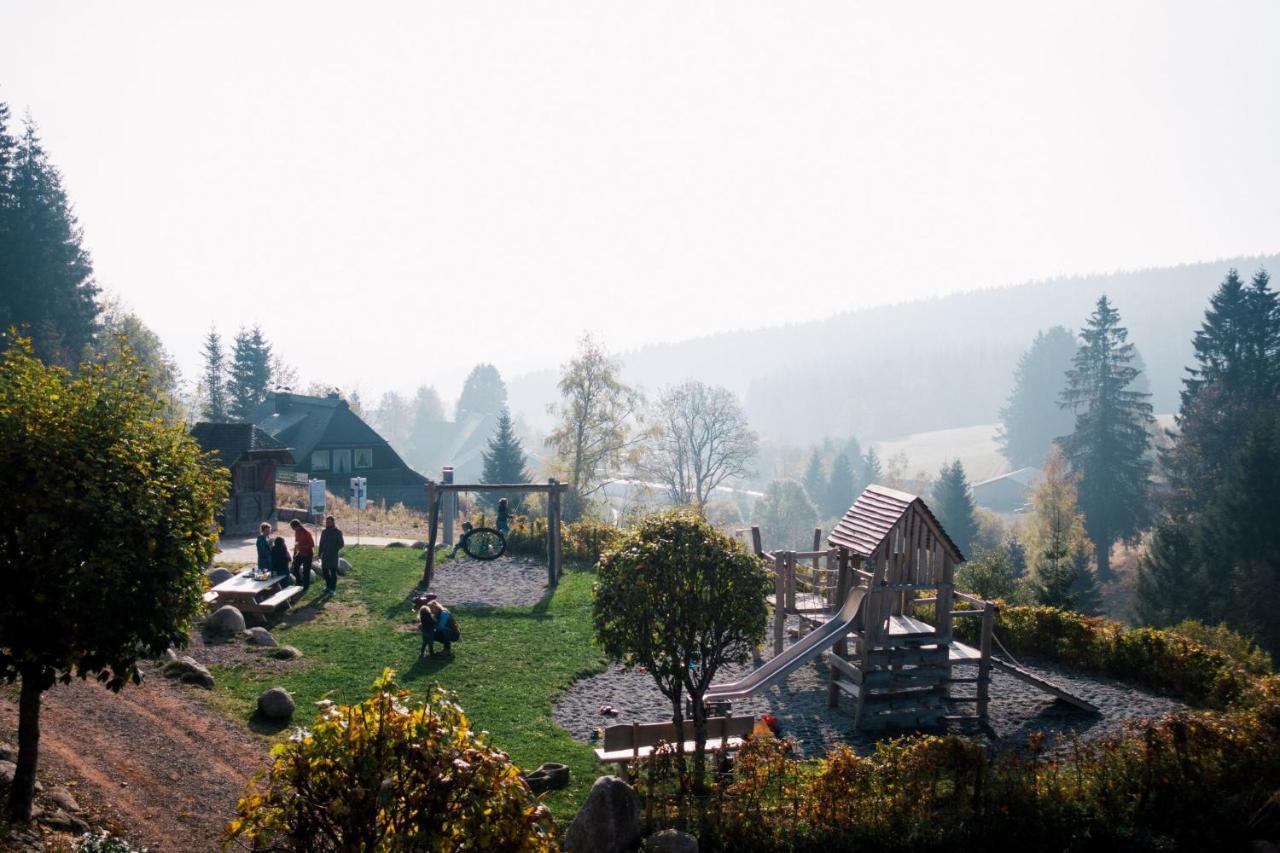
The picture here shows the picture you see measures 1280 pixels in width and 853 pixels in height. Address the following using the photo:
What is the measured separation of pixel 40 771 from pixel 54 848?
7.15 ft

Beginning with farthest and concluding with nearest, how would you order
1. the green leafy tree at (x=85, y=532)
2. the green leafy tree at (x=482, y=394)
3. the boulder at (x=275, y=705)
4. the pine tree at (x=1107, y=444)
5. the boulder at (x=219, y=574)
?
the green leafy tree at (x=482, y=394) → the pine tree at (x=1107, y=444) → the boulder at (x=219, y=574) → the boulder at (x=275, y=705) → the green leafy tree at (x=85, y=532)

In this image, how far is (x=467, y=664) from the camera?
1639cm

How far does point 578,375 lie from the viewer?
57625 millimetres

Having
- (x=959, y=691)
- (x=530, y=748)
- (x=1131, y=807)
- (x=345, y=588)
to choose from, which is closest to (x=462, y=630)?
(x=345, y=588)

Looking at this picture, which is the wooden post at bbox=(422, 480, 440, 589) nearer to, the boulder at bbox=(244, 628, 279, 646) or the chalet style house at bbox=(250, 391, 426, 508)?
the boulder at bbox=(244, 628, 279, 646)

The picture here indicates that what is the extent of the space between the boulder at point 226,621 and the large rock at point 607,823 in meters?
10.9

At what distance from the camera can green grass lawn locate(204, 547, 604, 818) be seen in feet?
42.1

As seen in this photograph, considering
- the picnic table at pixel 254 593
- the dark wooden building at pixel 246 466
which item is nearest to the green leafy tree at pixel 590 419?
the dark wooden building at pixel 246 466

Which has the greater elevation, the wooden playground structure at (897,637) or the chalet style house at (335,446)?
the chalet style house at (335,446)

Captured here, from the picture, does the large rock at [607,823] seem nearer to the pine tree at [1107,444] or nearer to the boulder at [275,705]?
the boulder at [275,705]

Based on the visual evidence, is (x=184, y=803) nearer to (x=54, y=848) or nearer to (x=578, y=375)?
(x=54, y=848)

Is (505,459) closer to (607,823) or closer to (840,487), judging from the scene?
(607,823)

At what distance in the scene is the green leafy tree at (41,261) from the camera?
48250mm

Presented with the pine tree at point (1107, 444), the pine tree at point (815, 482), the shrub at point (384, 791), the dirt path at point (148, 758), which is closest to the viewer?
the shrub at point (384, 791)
